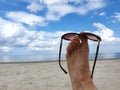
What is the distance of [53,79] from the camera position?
19.4ft

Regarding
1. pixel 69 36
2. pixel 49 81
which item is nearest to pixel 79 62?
pixel 69 36

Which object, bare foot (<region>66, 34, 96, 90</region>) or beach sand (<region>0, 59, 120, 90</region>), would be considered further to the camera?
beach sand (<region>0, 59, 120, 90</region>)

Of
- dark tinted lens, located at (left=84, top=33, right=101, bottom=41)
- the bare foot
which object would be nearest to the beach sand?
the bare foot

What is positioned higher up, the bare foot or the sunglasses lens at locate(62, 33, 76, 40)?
the sunglasses lens at locate(62, 33, 76, 40)

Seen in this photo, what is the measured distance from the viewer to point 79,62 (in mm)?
2582

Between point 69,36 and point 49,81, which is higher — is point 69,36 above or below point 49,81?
above

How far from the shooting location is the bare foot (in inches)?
100

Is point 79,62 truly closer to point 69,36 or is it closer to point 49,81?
point 69,36

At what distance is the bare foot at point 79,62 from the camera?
254 centimetres

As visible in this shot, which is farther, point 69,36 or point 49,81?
point 49,81

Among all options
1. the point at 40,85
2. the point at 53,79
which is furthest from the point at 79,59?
the point at 53,79

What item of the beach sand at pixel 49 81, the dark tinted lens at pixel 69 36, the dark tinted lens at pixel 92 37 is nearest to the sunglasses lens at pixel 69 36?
the dark tinted lens at pixel 69 36

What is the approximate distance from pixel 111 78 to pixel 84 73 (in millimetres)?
3631

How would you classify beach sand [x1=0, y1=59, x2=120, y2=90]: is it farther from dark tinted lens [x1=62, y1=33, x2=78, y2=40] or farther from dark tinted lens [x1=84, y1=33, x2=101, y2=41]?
dark tinted lens [x1=84, y1=33, x2=101, y2=41]
